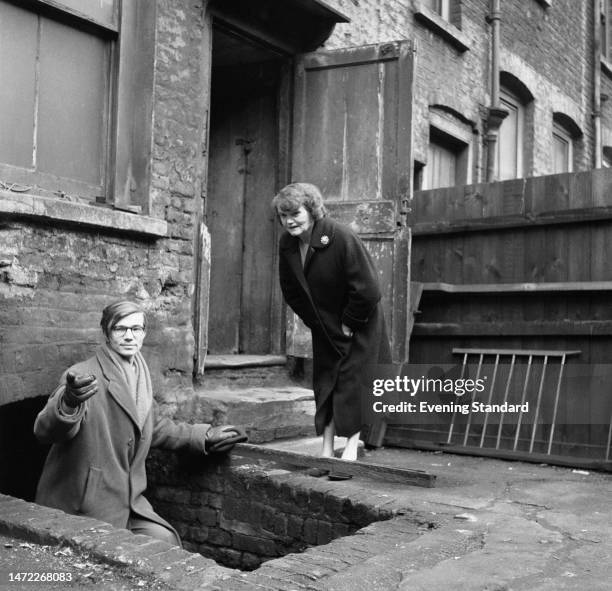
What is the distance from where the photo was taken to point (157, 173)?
5316mm

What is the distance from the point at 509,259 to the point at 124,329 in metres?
3.34

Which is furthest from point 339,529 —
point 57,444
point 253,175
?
point 253,175

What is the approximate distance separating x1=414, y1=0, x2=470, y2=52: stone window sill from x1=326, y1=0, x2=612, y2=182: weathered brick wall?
5 cm

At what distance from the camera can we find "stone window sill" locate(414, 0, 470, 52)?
28.4 ft

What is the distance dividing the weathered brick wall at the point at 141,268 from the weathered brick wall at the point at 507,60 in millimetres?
1998

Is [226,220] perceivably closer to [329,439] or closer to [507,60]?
[329,439]

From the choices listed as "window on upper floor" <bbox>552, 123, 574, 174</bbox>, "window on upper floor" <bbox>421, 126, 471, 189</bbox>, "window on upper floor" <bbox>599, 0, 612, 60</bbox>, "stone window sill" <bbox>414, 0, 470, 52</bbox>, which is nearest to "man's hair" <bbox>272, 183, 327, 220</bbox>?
"window on upper floor" <bbox>421, 126, 471, 189</bbox>

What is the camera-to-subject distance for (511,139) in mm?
11094

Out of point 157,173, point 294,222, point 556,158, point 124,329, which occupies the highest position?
point 556,158

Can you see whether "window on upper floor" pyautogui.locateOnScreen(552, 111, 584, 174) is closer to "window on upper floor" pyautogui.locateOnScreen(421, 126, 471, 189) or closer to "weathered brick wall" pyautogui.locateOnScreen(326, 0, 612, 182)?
"weathered brick wall" pyautogui.locateOnScreen(326, 0, 612, 182)

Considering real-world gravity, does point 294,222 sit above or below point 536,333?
above

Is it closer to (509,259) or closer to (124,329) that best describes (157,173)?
(124,329)

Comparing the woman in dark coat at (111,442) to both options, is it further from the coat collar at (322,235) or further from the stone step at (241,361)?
the stone step at (241,361)

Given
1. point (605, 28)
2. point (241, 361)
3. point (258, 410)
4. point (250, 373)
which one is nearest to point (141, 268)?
point (258, 410)
